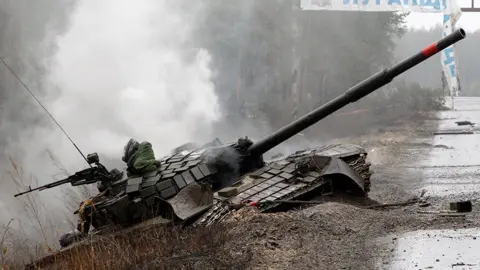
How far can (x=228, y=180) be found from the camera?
980cm

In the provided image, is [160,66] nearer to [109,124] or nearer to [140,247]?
[109,124]

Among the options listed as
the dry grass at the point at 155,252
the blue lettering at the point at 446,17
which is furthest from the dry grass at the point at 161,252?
the blue lettering at the point at 446,17

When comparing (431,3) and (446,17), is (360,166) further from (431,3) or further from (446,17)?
(446,17)

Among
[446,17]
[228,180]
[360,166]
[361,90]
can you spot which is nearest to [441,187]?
[360,166]

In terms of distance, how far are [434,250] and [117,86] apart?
11.1 m

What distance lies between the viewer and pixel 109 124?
49.7 ft

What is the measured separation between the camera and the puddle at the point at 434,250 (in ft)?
18.5

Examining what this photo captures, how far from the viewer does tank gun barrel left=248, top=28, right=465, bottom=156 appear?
8.20 metres

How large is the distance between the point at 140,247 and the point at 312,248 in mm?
2018

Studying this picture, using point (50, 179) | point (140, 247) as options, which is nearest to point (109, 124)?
point (50, 179)

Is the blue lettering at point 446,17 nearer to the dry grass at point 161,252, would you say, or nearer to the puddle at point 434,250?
the puddle at point 434,250

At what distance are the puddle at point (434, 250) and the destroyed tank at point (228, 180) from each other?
2.16m

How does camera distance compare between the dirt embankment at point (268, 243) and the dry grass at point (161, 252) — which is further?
the dirt embankment at point (268, 243)

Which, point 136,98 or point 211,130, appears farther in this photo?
point 211,130
